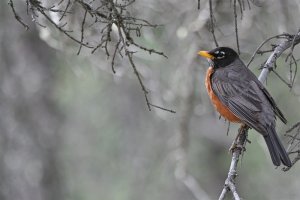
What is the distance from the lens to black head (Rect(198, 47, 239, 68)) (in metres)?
7.30

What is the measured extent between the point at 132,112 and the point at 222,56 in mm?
4889

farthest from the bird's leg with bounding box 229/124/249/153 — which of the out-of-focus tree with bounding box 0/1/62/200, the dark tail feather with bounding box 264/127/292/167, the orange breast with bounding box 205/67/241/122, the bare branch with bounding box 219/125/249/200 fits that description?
the out-of-focus tree with bounding box 0/1/62/200

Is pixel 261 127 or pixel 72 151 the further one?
pixel 72 151

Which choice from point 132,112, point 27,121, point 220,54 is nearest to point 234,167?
point 220,54

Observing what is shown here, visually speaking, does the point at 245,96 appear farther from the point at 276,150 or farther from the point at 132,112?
the point at 132,112

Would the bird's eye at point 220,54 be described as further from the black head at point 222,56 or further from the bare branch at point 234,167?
the bare branch at point 234,167

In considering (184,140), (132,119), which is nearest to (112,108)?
(132,119)

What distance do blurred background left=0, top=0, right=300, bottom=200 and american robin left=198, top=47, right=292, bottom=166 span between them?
0.91 ft

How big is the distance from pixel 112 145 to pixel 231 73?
650 cm

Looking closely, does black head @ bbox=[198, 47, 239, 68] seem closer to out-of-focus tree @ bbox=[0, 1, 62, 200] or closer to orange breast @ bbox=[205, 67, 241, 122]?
orange breast @ bbox=[205, 67, 241, 122]

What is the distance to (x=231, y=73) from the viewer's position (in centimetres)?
729

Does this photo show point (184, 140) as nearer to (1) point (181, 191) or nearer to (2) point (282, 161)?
(2) point (282, 161)

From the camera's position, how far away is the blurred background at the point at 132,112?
307 inches

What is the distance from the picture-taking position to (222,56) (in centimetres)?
748
